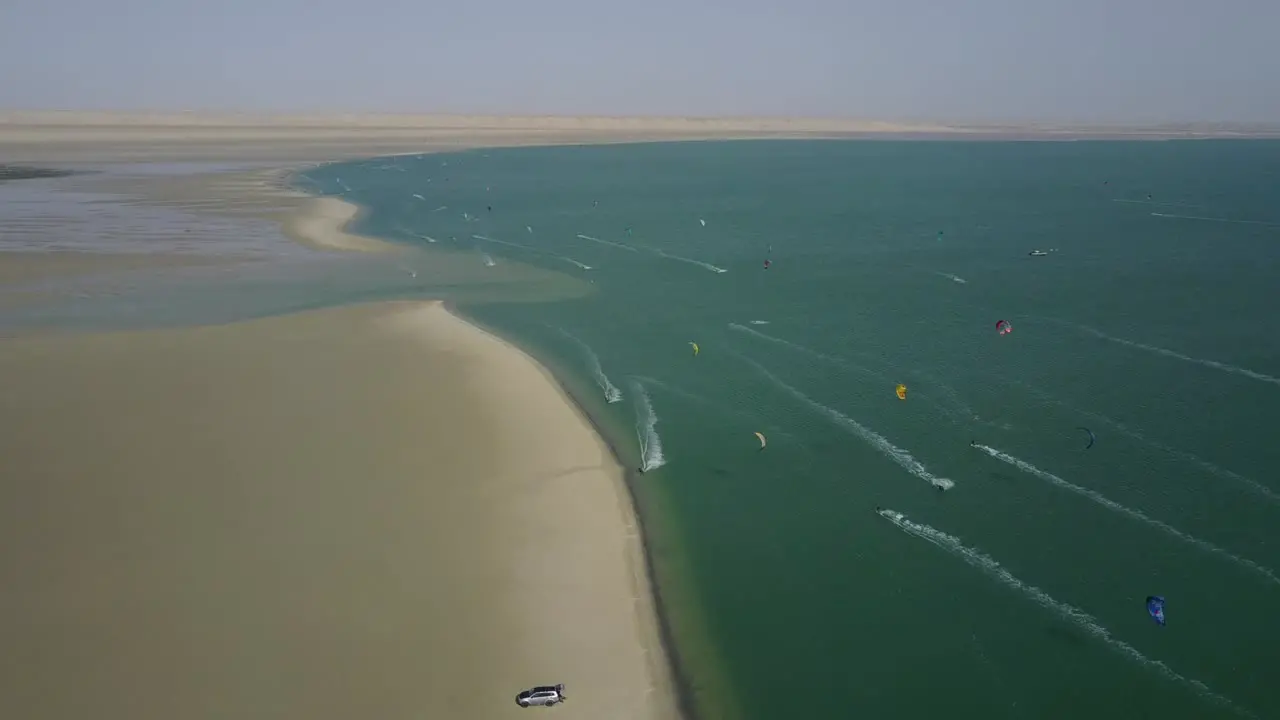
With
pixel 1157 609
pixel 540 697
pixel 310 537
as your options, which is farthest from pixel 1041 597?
pixel 310 537

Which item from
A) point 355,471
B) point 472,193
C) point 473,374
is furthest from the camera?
point 472,193

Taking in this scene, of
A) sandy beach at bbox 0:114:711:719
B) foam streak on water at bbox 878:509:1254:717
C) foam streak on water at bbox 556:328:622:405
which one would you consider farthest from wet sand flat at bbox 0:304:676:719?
foam streak on water at bbox 878:509:1254:717

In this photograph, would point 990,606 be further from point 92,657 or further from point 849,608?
point 92,657

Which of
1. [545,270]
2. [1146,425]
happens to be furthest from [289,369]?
[1146,425]

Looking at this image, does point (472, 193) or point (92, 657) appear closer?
point (92, 657)

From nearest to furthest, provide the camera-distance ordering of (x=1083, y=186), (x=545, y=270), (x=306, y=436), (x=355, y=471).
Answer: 1. (x=355, y=471)
2. (x=306, y=436)
3. (x=545, y=270)
4. (x=1083, y=186)

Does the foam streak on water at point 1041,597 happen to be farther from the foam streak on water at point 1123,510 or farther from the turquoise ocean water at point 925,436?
the foam streak on water at point 1123,510

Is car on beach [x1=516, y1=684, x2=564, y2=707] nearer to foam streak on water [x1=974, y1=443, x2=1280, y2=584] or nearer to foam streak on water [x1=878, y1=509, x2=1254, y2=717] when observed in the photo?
foam streak on water [x1=878, y1=509, x2=1254, y2=717]
